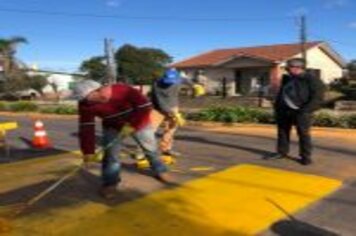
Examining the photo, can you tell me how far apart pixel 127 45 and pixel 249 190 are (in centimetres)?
6209

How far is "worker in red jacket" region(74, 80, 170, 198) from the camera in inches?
294

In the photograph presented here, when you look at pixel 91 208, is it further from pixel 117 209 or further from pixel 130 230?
pixel 130 230

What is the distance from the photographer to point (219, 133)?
15438 mm

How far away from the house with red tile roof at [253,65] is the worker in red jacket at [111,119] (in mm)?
34072

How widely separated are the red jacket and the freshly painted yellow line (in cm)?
86

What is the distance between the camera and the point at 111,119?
307 inches

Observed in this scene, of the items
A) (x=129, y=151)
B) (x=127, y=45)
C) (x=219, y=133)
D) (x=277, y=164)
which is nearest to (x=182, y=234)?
(x=277, y=164)

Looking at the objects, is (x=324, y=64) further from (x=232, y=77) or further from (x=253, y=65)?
(x=232, y=77)

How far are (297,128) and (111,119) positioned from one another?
351cm

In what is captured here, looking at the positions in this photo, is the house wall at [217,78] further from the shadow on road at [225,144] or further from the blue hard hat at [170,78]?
the blue hard hat at [170,78]

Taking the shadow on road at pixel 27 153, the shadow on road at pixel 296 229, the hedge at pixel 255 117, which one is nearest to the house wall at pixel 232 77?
the hedge at pixel 255 117

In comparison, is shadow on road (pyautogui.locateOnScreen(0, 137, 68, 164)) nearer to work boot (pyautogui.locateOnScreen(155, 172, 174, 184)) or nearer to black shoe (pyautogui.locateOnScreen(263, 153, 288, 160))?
work boot (pyautogui.locateOnScreen(155, 172, 174, 184))

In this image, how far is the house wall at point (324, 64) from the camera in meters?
45.5

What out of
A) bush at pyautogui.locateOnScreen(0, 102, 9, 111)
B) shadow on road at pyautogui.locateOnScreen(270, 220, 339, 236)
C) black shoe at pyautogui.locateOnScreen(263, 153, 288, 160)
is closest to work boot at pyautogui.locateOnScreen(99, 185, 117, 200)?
shadow on road at pyautogui.locateOnScreen(270, 220, 339, 236)
